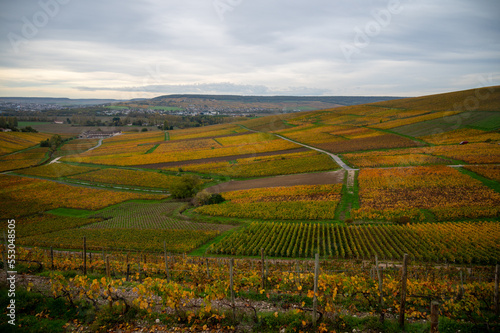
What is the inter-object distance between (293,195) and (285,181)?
882cm

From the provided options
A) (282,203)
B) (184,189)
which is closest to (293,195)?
(282,203)

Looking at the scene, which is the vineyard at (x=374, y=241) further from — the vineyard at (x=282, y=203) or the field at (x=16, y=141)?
the field at (x=16, y=141)

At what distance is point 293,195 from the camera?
43875mm

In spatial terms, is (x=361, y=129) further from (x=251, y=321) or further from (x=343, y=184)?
(x=251, y=321)

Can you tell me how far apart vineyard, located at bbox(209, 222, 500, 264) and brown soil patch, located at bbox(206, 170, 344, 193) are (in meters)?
19.0

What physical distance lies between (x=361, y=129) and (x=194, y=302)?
9726 cm

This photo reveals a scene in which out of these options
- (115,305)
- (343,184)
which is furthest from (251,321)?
(343,184)

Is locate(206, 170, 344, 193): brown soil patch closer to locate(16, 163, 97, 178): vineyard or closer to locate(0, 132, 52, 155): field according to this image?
locate(16, 163, 97, 178): vineyard

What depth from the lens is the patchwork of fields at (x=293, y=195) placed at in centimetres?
2702

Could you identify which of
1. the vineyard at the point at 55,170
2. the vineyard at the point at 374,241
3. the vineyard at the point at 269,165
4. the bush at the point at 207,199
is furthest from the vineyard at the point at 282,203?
the vineyard at the point at 55,170

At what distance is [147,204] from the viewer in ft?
153

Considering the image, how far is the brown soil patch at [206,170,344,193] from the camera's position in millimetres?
49750

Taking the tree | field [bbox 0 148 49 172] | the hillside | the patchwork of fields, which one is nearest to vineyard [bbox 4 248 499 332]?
the hillside

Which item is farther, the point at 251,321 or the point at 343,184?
the point at 343,184
